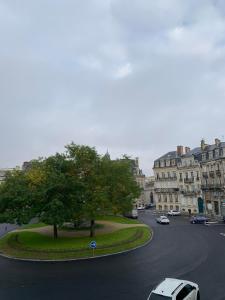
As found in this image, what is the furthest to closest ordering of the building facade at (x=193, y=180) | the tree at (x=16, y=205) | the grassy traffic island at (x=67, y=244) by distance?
1. the building facade at (x=193, y=180)
2. the tree at (x=16, y=205)
3. the grassy traffic island at (x=67, y=244)

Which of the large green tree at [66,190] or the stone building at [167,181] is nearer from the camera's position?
the large green tree at [66,190]

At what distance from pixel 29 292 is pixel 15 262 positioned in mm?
11776

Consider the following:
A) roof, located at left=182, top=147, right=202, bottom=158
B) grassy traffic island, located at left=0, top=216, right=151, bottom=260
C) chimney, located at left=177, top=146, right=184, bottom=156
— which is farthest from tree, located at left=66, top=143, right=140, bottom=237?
chimney, located at left=177, top=146, right=184, bottom=156

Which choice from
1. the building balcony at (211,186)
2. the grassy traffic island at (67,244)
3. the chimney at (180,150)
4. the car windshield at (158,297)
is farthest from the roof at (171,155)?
the car windshield at (158,297)

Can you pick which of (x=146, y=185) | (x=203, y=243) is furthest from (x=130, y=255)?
(x=146, y=185)

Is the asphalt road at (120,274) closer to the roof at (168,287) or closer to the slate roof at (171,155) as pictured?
the roof at (168,287)

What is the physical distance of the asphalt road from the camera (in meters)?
25.0

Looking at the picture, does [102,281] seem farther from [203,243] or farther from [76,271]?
[203,243]

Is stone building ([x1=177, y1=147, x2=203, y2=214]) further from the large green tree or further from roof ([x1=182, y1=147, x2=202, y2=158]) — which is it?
the large green tree

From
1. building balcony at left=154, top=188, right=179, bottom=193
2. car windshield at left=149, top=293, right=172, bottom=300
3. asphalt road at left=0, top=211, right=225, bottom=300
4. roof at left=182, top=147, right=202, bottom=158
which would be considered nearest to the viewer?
car windshield at left=149, top=293, right=172, bottom=300

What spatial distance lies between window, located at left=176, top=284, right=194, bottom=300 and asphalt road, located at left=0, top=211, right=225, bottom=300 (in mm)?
2993

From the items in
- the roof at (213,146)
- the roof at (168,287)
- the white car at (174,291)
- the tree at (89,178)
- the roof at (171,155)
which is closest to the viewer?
the white car at (174,291)

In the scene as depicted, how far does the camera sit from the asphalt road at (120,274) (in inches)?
986

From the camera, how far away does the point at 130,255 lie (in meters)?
37.7
